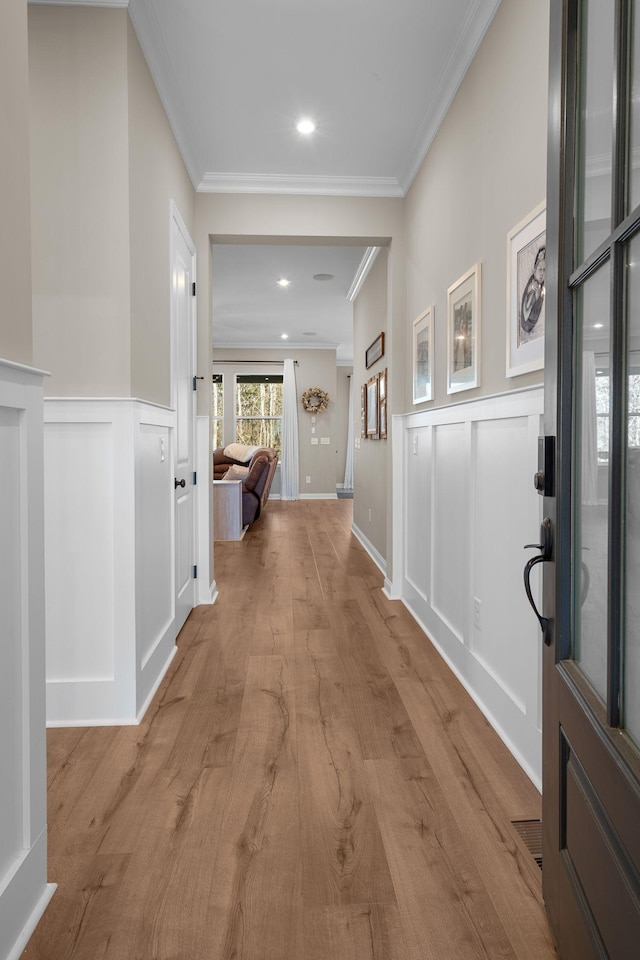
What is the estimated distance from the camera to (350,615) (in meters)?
3.62

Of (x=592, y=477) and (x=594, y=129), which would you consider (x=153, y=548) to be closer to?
(x=592, y=477)

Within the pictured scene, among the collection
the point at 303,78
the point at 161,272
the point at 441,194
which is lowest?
the point at 161,272

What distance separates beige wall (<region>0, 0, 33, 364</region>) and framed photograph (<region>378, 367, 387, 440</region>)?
368 cm

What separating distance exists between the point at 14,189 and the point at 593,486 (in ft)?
4.01

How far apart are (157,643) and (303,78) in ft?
8.65

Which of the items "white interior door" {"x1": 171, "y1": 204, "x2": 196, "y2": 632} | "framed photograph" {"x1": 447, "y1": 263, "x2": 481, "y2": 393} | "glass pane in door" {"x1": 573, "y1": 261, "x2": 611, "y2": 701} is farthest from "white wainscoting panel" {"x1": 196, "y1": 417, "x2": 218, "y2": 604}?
"glass pane in door" {"x1": 573, "y1": 261, "x2": 611, "y2": 701}

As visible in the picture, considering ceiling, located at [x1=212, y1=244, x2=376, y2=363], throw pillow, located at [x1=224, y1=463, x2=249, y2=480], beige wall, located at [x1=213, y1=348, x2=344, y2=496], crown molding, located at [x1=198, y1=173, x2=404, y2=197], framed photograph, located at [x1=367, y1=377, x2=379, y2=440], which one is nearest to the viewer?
crown molding, located at [x1=198, y1=173, x2=404, y2=197]

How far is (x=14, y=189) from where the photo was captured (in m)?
1.20

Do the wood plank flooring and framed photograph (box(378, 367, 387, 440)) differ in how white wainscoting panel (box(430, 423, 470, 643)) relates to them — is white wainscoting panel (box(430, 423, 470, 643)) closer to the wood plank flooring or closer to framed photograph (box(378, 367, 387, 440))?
the wood plank flooring

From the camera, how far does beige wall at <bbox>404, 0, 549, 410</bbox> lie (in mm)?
1889

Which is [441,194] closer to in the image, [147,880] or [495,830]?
[495,830]

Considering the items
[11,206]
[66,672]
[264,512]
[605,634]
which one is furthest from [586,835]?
[264,512]

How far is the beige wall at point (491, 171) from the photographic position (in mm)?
1889

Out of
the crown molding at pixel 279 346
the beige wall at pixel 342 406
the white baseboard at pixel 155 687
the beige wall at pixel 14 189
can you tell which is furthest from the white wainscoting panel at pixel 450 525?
the beige wall at pixel 342 406
